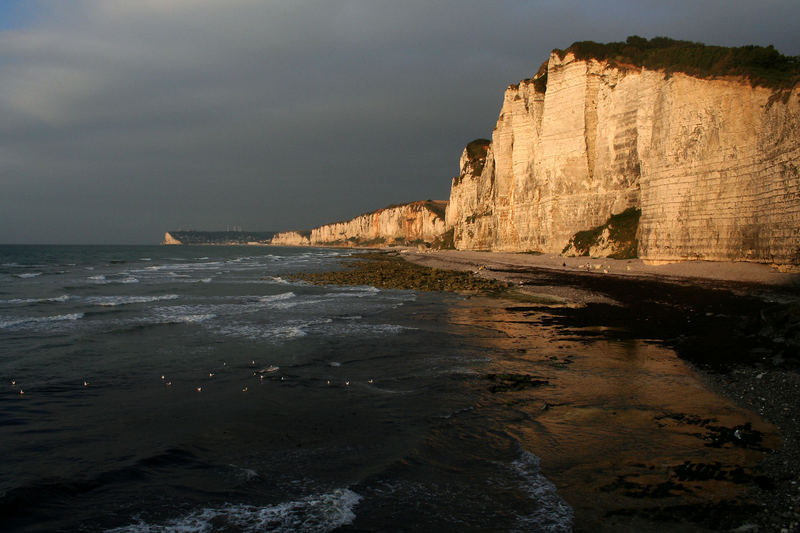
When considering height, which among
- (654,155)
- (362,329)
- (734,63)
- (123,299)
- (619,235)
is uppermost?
(734,63)

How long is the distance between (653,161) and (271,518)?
30.1 metres

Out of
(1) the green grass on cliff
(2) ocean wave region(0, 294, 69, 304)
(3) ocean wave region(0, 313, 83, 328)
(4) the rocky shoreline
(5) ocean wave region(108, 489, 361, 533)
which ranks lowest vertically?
(2) ocean wave region(0, 294, 69, 304)

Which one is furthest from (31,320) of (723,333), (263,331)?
(723,333)

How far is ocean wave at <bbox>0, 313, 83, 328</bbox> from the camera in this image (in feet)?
53.2

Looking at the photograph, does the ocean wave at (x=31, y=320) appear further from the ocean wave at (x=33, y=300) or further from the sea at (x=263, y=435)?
the ocean wave at (x=33, y=300)

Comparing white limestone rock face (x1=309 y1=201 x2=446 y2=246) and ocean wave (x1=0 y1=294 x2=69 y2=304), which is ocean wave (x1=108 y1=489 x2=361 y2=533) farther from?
white limestone rock face (x1=309 y1=201 x2=446 y2=246)

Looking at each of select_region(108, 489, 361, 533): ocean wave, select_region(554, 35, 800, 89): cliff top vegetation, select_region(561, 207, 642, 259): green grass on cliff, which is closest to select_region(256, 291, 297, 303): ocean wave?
select_region(108, 489, 361, 533): ocean wave

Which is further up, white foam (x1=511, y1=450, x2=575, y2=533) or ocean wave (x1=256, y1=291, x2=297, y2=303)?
white foam (x1=511, y1=450, x2=575, y2=533)

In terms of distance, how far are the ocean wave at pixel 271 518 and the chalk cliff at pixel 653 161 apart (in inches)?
822

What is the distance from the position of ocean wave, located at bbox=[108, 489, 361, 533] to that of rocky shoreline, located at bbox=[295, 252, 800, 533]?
2249mm

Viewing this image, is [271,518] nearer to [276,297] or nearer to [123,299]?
[276,297]

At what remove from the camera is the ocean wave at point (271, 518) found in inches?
173

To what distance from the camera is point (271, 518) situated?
454cm

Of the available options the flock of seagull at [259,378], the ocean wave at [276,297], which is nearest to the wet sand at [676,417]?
the flock of seagull at [259,378]
